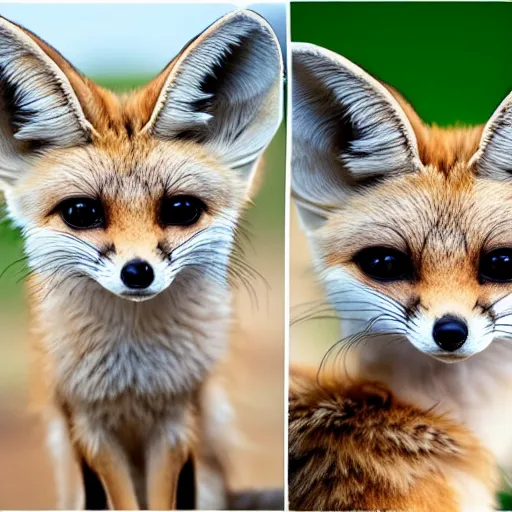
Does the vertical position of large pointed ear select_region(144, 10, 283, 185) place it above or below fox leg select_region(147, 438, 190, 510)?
above

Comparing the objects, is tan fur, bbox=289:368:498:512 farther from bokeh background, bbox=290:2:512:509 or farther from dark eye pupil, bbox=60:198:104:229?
dark eye pupil, bbox=60:198:104:229

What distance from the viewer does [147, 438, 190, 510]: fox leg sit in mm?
1714

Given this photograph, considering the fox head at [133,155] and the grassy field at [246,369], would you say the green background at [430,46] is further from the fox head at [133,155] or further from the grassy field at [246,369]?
the grassy field at [246,369]

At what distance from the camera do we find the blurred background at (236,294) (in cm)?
170

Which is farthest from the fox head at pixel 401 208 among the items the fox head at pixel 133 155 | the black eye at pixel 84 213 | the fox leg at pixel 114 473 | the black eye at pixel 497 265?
the fox leg at pixel 114 473

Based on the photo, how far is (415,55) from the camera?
5.65ft

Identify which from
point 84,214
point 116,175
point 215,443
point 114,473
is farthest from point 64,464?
point 116,175

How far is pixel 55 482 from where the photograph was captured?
1.71m

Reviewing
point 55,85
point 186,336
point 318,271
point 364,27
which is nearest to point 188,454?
point 186,336

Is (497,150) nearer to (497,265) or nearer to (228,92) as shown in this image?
(497,265)

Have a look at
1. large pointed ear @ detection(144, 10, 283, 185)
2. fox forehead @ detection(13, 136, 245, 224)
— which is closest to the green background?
large pointed ear @ detection(144, 10, 283, 185)

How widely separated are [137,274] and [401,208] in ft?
2.11

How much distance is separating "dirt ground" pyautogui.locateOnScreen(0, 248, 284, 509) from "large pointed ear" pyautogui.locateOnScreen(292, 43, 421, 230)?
9.8 inches

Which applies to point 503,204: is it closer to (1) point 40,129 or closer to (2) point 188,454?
(2) point 188,454
